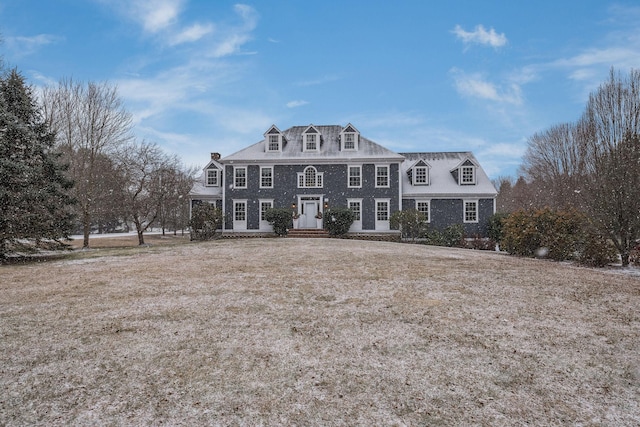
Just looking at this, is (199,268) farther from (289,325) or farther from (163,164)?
(163,164)

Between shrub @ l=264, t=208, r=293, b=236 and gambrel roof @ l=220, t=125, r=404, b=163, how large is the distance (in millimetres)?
3752

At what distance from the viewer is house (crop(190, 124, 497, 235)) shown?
25.1m

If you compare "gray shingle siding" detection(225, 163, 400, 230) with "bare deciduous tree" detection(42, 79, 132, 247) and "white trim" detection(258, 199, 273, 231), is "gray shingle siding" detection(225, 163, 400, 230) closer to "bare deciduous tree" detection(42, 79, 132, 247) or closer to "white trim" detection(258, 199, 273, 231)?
"white trim" detection(258, 199, 273, 231)

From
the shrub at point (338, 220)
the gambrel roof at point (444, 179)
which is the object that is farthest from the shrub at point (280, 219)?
the gambrel roof at point (444, 179)

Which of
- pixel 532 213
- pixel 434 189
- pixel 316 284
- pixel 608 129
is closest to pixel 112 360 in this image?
pixel 316 284

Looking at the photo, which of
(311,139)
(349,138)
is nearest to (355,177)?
(349,138)

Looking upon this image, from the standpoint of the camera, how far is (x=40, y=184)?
14.5m

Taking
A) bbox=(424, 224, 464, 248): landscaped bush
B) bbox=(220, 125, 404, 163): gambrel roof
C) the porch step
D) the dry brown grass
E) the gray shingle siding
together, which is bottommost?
the dry brown grass

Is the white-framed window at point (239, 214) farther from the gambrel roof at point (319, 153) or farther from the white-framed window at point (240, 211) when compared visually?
the gambrel roof at point (319, 153)

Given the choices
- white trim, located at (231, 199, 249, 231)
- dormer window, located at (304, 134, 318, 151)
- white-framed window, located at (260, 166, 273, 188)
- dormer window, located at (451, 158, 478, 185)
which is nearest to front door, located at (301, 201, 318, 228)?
white-framed window, located at (260, 166, 273, 188)

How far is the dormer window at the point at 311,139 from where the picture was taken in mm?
25812

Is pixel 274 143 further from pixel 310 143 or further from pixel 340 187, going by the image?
pixel 340 187

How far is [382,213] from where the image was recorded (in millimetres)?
25078

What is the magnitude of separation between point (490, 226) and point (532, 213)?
342 inches
